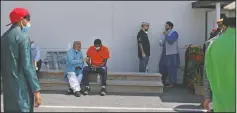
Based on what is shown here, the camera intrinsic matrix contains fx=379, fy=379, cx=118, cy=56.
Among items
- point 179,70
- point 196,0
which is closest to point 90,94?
point 179,70

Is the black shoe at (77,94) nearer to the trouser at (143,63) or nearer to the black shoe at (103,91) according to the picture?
the black shoe at (103,91)

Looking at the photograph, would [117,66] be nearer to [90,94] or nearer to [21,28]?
[90,94]

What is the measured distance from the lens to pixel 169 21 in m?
9.73

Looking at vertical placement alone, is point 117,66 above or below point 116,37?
below

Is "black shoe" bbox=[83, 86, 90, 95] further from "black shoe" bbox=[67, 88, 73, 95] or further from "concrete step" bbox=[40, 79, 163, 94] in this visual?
"black shoe" bbox=[67, 88, 73, 95]

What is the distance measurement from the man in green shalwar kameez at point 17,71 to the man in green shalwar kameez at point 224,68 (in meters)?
1.79

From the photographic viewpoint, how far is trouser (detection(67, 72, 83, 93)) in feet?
27.0

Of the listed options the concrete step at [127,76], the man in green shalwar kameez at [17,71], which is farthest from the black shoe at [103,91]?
the man in green shalwar kameez at [17,71]

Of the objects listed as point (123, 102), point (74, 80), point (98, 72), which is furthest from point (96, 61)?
point (123, 102)

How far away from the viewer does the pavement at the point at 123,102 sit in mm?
6820

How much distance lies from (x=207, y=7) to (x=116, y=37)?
2.45 meters

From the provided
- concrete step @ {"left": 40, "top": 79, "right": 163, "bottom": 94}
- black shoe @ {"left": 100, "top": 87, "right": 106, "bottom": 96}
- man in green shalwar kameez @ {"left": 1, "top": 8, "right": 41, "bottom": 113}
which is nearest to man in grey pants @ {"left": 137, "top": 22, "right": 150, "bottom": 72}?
concrete step @ {"left": 40, "top": 79, "right": 163, "bottom": 94}

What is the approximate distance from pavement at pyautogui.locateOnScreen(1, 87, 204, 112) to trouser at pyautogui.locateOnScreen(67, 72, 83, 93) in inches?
9.1

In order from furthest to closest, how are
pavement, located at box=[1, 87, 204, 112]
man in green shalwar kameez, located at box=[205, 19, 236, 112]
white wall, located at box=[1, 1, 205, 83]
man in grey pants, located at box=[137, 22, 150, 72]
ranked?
white wall, located at box=[1, 1, 205, 83]
man in grey pants, located at box=[137, 22, 150, 72]
pavement, located at box=[1, 87, 204, 112]
man in green shalwar kameez, located at box=[205, 19, 236, 112]
